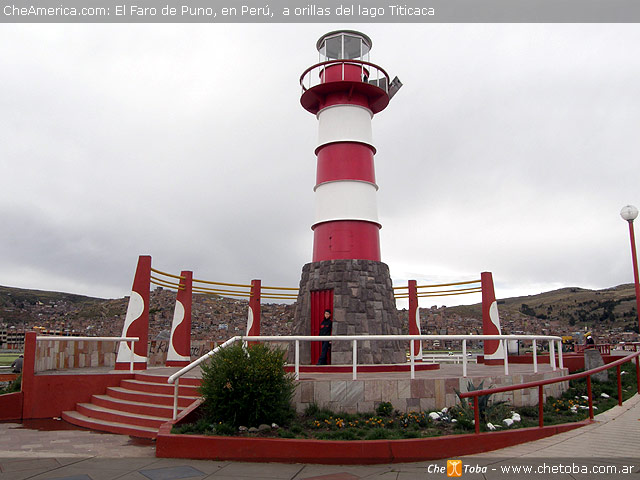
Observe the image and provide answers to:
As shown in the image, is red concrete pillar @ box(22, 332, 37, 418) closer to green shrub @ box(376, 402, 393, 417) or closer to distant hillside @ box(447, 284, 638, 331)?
green shrub @ box(376, 402, 393, 417)

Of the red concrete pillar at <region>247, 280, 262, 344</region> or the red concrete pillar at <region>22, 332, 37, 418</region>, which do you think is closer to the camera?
the red concrete pillar at <region>22, 332, 37, 418</region>

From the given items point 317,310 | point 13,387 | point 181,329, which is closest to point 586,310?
point 317,310

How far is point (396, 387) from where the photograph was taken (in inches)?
326

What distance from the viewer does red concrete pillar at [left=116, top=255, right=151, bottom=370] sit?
40.8 feet

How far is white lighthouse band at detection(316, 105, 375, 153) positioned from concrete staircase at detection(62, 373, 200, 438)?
7005mm

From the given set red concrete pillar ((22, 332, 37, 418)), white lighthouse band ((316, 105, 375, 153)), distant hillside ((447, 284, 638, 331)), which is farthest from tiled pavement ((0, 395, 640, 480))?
distant hillside ((447, 284, 638, 331))

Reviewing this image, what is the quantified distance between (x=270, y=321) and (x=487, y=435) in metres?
12.9

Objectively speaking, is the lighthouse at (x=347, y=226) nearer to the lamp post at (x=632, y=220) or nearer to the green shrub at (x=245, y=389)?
the green shrub at (x=245, y=389)

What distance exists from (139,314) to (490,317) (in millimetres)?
9805

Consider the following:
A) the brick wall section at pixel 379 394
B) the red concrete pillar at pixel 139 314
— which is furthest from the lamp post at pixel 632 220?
the red concrete pillar at pixel 139 314

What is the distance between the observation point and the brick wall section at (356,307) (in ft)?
39.3

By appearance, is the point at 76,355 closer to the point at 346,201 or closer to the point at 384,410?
the point at 346,201

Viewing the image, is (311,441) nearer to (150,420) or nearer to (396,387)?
(396,387)

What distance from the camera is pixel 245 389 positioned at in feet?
24.0
